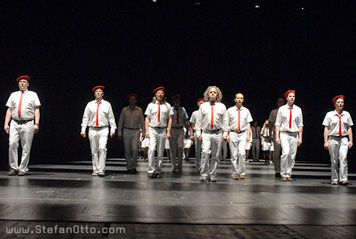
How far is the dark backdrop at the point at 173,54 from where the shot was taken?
13617mm

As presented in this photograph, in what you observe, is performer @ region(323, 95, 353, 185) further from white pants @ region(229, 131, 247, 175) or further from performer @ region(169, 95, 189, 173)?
performer @ region(169, 95, 189, 173)

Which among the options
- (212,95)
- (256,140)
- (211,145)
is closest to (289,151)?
(211,145)

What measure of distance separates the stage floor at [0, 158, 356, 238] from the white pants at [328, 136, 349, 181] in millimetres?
1387

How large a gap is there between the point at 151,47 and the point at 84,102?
12.7 ft

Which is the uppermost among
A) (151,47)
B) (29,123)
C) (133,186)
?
(151,47)

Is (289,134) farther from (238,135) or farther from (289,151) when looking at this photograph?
(238,135)

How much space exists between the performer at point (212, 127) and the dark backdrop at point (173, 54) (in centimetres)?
572

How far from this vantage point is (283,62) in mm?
17844

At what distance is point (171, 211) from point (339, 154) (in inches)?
196

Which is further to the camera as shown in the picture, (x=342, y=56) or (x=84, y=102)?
(x=84, y=102)

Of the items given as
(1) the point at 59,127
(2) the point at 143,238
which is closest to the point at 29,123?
(2) the point at 143,238

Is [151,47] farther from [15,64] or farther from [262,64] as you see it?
[15,64]

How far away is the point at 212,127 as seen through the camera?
8281 millimetres

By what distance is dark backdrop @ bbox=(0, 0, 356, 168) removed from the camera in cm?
1362
